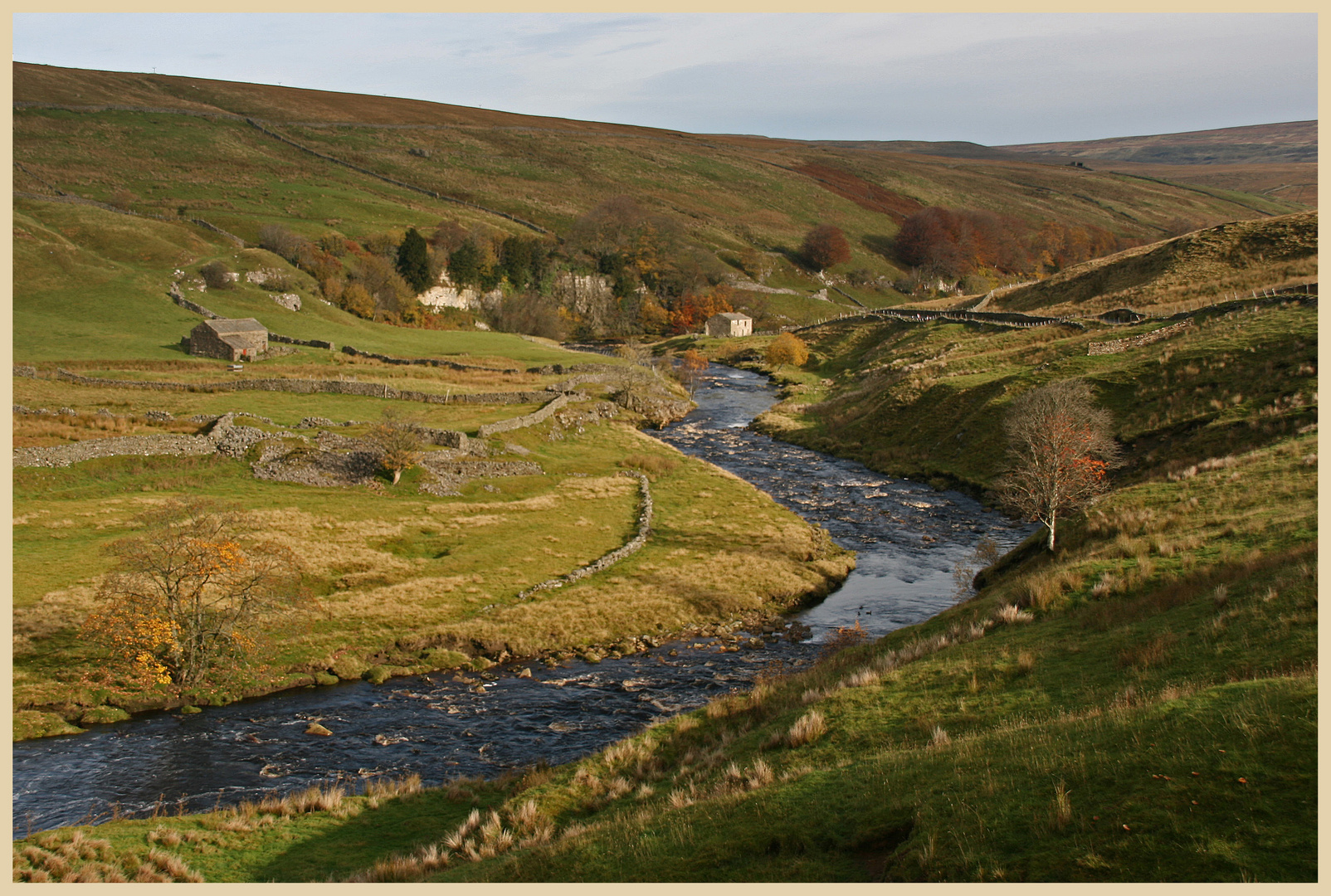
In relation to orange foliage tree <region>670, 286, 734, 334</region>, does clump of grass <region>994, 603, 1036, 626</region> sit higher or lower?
lower

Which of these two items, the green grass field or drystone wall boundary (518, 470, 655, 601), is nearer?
the green grass field

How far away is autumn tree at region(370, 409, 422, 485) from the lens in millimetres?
46719

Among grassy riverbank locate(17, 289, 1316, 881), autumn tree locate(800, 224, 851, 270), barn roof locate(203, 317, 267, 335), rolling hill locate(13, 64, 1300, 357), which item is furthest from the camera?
autumn tree locate(800, 224, 851, 270)

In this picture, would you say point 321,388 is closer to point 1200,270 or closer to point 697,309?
point 1200,270

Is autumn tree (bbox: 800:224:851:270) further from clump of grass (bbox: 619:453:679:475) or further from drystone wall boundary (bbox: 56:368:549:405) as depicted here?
clump of grass (bbox: 619:453:679:475)

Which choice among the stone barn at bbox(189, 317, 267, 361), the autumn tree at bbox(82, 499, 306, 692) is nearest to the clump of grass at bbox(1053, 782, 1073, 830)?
the autumn tree at bbox(82, 499, 306, 692)

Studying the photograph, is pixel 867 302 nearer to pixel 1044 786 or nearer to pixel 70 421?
pixel 70 421

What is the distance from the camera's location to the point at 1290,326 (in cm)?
5191

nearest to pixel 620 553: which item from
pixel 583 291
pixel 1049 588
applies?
pixel 1049 588

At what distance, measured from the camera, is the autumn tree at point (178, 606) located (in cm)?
2616

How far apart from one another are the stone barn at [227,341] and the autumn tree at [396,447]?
35.2 meters

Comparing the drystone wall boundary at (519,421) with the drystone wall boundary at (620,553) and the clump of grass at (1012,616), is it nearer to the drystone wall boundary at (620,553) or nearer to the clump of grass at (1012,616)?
the drystone wall boundary at (620,553)

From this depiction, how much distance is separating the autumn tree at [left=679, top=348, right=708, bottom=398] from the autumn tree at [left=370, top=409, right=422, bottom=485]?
45.7 meters

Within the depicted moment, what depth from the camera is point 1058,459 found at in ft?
113
